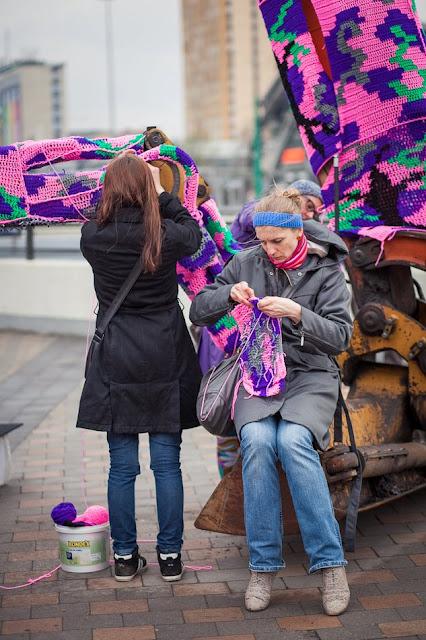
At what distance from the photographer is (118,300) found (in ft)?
13.0

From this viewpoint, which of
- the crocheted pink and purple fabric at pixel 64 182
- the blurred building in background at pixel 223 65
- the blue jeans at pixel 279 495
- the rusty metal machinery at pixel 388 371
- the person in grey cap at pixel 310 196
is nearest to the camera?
the blue jeans at pixel 279 495

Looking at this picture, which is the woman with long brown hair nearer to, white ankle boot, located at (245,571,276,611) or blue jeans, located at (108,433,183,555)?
blue jeans, located at (108,433,183,555)

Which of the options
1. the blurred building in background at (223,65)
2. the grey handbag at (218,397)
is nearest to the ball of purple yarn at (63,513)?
the grey handbag at (218,397)

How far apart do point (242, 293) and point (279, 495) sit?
2.53 ft

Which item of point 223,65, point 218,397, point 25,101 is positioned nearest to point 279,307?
point 218,397

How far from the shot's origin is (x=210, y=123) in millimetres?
141125

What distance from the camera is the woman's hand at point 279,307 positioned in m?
3.75

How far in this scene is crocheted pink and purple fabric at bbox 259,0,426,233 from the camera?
4.64 meters

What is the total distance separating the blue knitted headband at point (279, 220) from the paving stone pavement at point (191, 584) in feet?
4.72

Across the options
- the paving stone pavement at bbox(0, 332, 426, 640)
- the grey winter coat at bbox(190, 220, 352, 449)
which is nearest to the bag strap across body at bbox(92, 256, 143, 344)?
the grey winter coat at bbox(190, 220, 352, 449)

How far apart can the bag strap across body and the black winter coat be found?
0.02 metres

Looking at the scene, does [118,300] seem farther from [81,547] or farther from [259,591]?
[259,591]

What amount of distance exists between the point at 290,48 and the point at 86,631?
287cm

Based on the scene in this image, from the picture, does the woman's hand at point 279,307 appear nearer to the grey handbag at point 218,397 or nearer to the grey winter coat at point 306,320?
the grey winter coat at point 306,320
